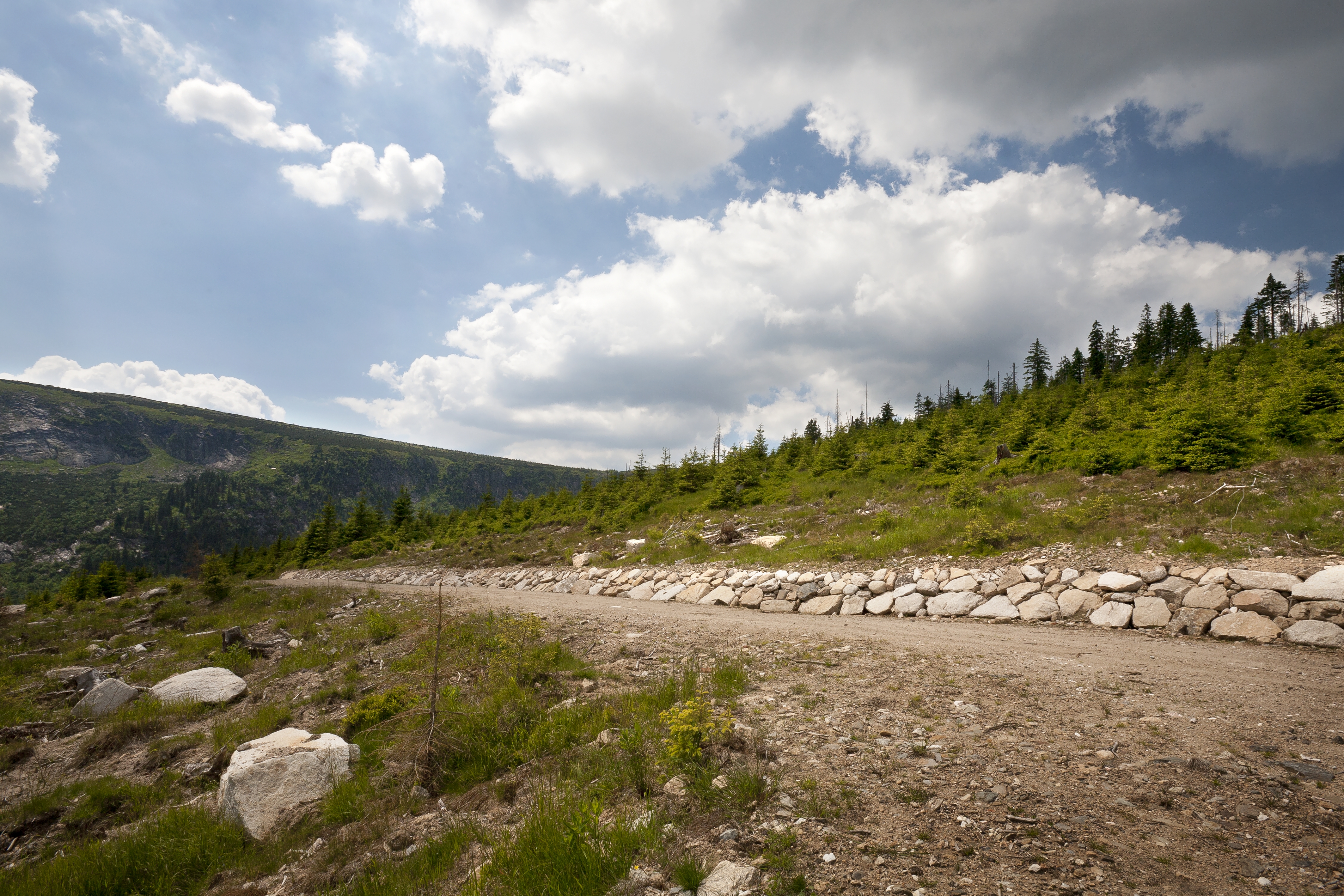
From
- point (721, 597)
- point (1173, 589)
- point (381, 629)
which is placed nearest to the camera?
point (1173, 589)

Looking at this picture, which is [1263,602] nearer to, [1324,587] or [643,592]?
[1324,587]

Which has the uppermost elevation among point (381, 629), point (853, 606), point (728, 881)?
point (853, 606)

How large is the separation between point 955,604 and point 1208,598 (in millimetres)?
4320

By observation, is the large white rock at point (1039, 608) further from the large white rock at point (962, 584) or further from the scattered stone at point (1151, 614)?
the scattered stone at point (1151, 614)

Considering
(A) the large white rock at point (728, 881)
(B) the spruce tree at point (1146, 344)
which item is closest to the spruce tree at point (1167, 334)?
(B) the spruce tree at point (1146, 344)

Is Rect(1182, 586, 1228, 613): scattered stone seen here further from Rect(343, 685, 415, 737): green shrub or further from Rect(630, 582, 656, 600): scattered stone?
Rect(343, 685, 415, 737): green shrub

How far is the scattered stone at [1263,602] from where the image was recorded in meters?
8.52

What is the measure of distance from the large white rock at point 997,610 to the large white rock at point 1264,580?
3.63 metres

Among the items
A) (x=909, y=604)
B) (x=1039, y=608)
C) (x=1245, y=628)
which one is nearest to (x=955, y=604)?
(x=909, y=604)

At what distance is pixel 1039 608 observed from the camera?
35.3 ft

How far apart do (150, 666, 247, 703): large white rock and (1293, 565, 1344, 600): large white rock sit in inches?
807

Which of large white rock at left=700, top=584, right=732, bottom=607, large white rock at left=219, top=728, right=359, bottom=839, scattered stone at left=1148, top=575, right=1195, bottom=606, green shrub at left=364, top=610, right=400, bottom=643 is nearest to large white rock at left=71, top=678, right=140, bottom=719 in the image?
green shrub at left=364, top=610, right=400, bottom=643

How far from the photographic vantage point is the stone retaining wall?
839cm

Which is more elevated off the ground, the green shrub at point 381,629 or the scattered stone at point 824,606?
the scattered stone at point 824,606
